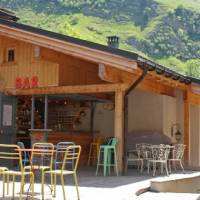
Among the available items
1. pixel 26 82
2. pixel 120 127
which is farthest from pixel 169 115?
pixel 26 82

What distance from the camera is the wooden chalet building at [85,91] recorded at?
11102 millimetres

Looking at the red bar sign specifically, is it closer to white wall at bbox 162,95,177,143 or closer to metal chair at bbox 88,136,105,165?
metal chair at bbox 88,136,105,165

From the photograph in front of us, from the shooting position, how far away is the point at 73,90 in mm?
12023

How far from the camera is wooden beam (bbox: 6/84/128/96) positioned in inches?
447

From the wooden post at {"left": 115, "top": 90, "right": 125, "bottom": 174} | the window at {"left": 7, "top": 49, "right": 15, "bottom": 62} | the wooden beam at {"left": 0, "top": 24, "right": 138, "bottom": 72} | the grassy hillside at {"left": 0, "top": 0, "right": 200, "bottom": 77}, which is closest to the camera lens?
the wooden beam at {"left": 0, "top": 24, "right": 138, "bottom": 72}

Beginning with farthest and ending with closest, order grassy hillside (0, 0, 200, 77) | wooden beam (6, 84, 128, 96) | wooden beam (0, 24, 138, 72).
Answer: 1. grassy hillside (0, 0, 200, 77)
2. wooden beam (6, 84, 128, 96)
3. wooden beam (0, 24, 138, 72)

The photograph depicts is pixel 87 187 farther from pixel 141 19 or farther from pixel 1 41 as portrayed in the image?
pixel 141 19

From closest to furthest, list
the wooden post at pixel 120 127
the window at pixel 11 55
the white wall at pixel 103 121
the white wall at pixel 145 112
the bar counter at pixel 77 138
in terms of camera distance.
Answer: the wooden post at pixel 120 127, the window at pixel 11 55, the bar counter at pixel 77 138, the white wall at pixel 145 112, the white wall at pixel 103 121

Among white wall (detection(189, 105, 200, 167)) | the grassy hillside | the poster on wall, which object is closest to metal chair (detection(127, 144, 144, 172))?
white wall (detection(189, 105, 200, 167))

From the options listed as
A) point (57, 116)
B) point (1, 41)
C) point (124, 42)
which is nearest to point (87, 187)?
point (1, 41)

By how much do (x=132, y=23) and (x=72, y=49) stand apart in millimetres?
96145

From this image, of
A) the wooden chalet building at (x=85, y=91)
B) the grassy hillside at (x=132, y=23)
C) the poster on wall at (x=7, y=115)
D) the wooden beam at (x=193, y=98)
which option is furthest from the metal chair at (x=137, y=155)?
the grassy hillside at (x=132, y=23)

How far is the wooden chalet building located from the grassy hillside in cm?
7532

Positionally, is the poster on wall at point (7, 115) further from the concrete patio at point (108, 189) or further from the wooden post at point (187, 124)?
the wooden post at point (187, 124)
